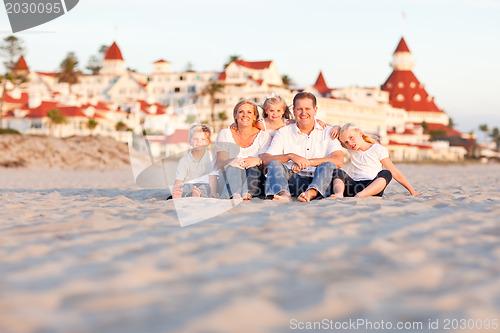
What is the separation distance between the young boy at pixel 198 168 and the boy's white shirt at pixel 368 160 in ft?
5.53

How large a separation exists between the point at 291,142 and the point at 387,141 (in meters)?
68.5

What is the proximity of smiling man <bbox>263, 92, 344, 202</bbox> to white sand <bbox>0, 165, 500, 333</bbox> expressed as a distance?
1.52 meters

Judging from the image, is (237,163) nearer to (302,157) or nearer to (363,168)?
(302,157)

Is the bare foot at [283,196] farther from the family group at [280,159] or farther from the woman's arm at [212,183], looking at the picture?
the woman's arm at [212,183]

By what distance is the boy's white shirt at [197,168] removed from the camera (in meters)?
6.68

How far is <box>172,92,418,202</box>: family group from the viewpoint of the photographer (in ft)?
20.8

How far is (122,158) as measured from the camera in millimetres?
30484

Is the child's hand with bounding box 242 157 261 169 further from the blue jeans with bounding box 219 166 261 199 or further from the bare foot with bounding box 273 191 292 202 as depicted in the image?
the bare foot with bounding box 273 191 292 202

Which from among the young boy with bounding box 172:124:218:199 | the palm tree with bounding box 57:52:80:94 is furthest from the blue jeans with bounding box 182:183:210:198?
the palm tree with bounding box 57:52:80:94

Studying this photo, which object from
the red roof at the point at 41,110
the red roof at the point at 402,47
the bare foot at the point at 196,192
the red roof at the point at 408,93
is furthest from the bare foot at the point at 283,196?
the red roof at the point at 402,47

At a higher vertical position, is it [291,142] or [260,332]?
[291,142]

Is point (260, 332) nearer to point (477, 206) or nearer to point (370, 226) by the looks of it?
point (370, 226)

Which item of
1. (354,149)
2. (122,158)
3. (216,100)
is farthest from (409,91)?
(354,149)

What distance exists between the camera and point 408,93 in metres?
99.8
